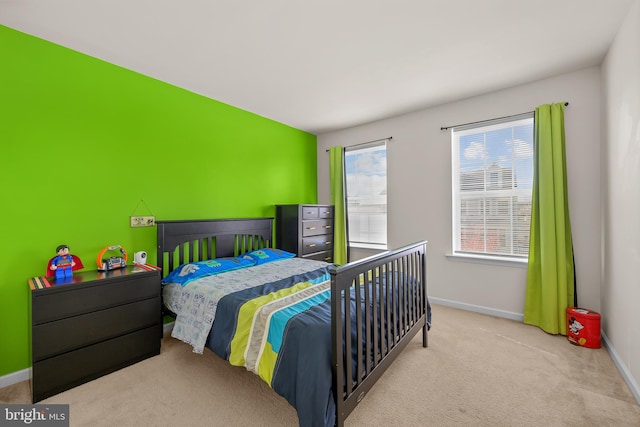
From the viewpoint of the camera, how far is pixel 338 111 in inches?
148

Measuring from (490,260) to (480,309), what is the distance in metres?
0.61

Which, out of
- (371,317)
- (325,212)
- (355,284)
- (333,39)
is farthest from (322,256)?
(333,39)

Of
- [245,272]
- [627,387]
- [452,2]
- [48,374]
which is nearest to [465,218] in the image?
[627,387]

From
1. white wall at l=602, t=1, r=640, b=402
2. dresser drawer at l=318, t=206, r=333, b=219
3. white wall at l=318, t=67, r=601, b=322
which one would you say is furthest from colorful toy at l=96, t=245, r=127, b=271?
white wall at l=602, t=1, r=640, b=402

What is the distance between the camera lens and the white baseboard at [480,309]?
10.1 ft

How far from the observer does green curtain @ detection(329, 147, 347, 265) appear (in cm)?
446

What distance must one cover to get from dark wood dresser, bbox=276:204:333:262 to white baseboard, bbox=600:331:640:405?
3169 mm

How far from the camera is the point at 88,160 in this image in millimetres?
2416

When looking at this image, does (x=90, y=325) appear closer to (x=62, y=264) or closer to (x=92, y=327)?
(x=92, y=327)

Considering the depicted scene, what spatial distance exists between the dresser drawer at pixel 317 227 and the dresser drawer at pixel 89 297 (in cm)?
205

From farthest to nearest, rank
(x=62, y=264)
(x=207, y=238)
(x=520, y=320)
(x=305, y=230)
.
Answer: (x=305, y=230), (x=207, y=238), (x=520, y=320), (x=62, y=264)

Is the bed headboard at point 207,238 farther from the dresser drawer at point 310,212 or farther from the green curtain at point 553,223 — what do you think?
the green curtain at point 553,223

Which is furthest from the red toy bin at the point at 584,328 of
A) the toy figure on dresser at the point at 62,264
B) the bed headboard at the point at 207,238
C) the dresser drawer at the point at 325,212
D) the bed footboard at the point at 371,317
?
the toy figure on dresser at the point at 62,264

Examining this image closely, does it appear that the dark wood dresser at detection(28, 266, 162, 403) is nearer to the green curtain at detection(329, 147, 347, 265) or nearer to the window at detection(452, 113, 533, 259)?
the green curtain at detection(329, 147, 347, 265)
